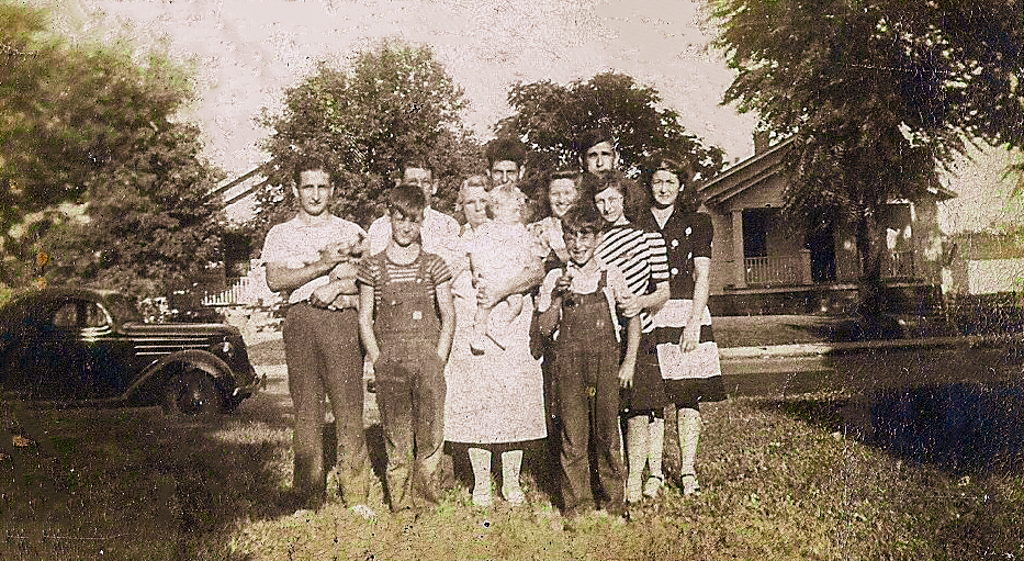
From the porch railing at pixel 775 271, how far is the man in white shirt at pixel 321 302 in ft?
7.33

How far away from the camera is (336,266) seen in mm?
3900

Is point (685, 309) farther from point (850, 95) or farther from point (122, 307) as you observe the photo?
point (122, 307)

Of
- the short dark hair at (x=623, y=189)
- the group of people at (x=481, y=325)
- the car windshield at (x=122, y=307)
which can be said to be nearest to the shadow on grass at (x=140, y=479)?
the group of people at (x=481, y=325)

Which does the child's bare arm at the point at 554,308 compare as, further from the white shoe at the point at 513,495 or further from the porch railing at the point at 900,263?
the porch railing at the point at 900,263

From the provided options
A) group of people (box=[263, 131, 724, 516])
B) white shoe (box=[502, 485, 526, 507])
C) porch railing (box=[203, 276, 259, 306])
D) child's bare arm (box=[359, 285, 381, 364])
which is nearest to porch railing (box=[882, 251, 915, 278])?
group of people (box=[263, 131, 724, 516])

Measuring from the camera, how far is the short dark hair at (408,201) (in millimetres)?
3838

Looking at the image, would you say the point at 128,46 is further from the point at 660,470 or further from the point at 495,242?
the point at 660,470

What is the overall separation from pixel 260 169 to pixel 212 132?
0.39m

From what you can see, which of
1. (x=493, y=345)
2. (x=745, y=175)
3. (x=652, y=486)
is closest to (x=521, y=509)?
(x=652, y=486)

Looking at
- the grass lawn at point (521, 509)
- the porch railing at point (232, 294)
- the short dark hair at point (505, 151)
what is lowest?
the grass lawn at point (521, 509)

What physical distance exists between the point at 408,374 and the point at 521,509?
0.96 meters

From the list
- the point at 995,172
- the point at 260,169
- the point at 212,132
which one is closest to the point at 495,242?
the point at 260,169

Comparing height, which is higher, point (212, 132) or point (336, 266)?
point (212, 132)

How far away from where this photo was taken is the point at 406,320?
12.6 feet
